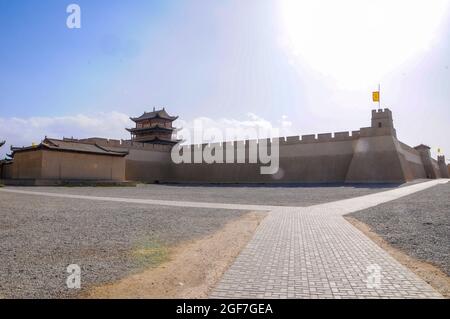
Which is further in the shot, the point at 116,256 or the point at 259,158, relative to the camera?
the point at 259,158

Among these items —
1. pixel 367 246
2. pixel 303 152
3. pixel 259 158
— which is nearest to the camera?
pixel 367 246

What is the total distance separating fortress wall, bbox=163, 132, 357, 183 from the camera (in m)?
33.2

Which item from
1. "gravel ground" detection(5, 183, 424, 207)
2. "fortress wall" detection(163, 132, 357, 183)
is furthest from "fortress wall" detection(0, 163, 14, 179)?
"fortress wall" detection(163, 132, 357, 183)

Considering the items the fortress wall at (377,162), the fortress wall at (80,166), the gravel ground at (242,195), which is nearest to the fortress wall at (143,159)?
the fortress wall at (80,166)

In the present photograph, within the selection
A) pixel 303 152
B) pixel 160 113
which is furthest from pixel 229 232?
pixel 160 113

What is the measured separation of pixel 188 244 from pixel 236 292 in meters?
2.54

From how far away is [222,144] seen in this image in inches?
1593

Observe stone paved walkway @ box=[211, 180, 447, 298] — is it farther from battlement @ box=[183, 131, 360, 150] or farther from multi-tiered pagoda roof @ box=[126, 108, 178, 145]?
multi-tiered pagoda roof @ box=[126, 108, 178, 145]

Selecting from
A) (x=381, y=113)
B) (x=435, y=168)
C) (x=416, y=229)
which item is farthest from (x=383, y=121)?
(x=416, y=229)

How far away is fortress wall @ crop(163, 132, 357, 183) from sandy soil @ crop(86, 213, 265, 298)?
29.1m

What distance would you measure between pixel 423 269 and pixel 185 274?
10.4 ft
